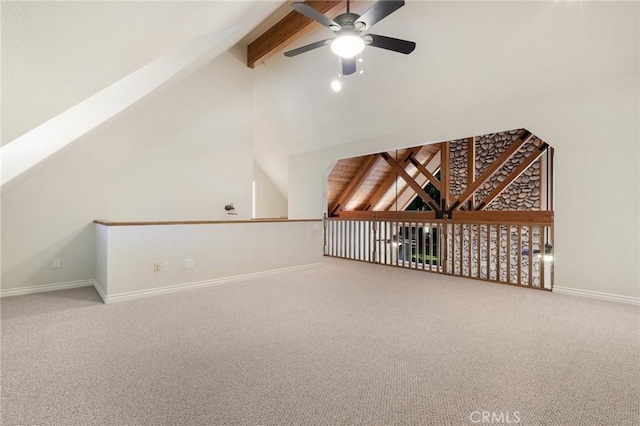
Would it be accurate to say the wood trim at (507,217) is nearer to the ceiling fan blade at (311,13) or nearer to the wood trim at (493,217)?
the wood trim at (493,217)

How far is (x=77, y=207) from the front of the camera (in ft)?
13.1

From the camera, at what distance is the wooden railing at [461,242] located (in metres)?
4.04

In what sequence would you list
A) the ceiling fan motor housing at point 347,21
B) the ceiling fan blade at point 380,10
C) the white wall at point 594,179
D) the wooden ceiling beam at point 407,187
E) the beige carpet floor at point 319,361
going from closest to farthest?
1. the beige carpet floor at point 319,361
2. the ceiling fan blade at point 380,10
3. the ceiling fan motor housing at point 347,21
4. the white wall at point 594,179
5. the wooden ceiling beam at point 407,187

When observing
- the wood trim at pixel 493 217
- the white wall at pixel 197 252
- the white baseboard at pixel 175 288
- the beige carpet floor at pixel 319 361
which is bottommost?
the beige carpet floor at pixel 319 361

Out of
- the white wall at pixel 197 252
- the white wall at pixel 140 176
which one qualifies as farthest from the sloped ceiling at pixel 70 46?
the white wall at pixel 140 176

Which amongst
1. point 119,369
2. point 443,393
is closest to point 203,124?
point 119,369

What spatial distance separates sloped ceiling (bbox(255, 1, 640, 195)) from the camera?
3.04 meters

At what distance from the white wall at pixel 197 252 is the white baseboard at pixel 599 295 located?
11.1ft

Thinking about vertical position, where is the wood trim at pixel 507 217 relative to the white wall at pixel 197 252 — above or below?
above

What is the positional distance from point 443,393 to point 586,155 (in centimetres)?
332

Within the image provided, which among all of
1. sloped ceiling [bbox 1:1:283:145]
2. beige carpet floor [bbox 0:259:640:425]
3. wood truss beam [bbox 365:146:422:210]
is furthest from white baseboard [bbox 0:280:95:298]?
wood truss beam [bbox 365:146:422:210]

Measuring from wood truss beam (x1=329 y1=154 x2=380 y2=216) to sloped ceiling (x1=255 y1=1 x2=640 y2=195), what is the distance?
1.10 meters

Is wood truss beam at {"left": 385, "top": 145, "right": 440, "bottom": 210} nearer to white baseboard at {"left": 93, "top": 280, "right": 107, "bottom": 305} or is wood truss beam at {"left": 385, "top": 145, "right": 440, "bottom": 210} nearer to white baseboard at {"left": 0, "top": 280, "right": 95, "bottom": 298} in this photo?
white baseboard at {"left": 93, "top": 280, "right": 107, "bottom": 305}

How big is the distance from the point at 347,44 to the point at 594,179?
9.91 feet
